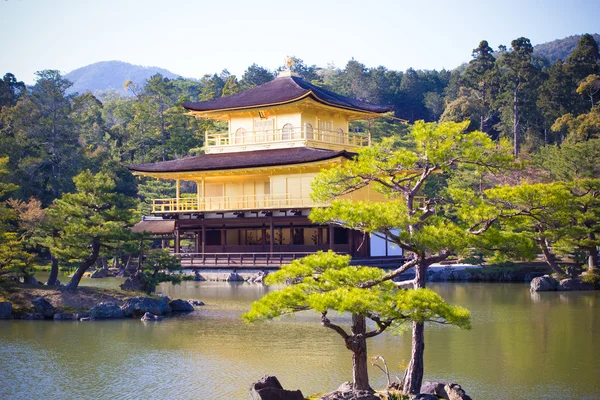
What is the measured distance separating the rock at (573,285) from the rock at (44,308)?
17071mm

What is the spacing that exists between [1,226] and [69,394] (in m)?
10.4

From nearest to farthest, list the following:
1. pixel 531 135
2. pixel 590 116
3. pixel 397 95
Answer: pixel 590 116 < pixel 531 135 < pixel 397 95

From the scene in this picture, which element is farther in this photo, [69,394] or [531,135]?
[531,135]

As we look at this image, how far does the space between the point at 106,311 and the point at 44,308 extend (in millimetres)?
1618

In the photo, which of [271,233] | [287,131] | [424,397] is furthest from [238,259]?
[424,397]

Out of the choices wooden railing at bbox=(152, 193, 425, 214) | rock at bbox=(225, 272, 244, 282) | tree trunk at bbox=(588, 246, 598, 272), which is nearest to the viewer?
tree trunk at bbox=(588, 246, 598, 272)

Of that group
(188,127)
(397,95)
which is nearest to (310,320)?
(188,127)

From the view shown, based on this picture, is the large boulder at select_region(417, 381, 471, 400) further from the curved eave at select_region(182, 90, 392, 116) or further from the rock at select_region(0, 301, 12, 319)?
the curved eave at select_region(182, 90, 392, 116)

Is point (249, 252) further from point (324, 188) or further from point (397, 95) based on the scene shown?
point (397, 95)

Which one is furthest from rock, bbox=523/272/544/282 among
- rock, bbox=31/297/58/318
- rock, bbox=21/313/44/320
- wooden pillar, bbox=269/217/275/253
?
rock, bbox=21/313/44/320

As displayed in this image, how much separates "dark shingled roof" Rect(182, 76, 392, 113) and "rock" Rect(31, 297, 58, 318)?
599 inches

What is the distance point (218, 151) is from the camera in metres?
36.2

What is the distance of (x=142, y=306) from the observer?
21766mm

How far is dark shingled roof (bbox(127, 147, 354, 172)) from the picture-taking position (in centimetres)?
3088
